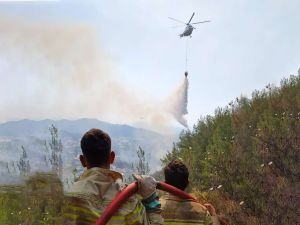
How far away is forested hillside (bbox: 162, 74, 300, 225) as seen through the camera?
13445mm

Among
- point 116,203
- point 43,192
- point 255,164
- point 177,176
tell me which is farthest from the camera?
point 255,164

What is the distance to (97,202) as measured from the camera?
3.54m

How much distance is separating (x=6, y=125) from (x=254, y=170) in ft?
20.0

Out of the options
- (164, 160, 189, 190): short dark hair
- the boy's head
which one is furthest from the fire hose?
(164, 160, 189, 190): short dark hair

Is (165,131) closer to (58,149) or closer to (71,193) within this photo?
(58,149)

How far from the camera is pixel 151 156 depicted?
653 inches

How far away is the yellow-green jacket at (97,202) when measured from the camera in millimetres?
3504

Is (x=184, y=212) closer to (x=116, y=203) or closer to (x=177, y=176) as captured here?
(x=177, y=176)

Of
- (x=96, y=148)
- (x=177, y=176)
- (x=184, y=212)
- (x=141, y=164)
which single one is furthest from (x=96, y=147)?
(x=141, y=164)

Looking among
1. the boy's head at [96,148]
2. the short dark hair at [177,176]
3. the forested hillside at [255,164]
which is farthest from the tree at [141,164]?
the boy's head at [96,148]

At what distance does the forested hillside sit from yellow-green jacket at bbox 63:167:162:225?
9.35m

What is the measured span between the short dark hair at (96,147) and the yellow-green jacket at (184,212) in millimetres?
1185

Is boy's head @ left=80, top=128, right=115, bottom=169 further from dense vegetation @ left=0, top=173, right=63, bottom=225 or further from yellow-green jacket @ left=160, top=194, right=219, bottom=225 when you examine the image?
yellow-green jacket @ left=160, top=194, right=219, bottom=225

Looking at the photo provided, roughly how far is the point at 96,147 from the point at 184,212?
132 cm
